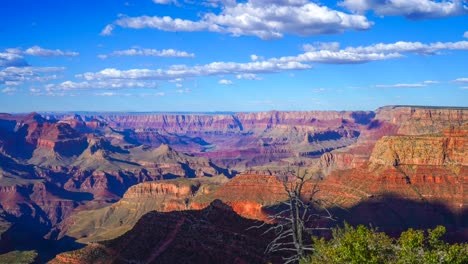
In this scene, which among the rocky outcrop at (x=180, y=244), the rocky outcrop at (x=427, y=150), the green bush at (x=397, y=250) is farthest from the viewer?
the rocky outcrop at (x=427, y=150)

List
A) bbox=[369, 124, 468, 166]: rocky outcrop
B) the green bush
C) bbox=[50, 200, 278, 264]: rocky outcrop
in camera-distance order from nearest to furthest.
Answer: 1. the green bush
2. bbox=[50, 200, 278, 264]: rocky outcrop
3. bbox=[369, 124, 468, 166]: rocky outcrop

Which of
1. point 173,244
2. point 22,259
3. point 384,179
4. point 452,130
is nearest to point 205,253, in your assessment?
point 173,244

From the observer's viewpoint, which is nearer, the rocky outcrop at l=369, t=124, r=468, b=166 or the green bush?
the green bush

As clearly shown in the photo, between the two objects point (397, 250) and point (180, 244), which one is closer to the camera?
point (397, 250)

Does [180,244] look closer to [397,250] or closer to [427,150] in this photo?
[397,250]

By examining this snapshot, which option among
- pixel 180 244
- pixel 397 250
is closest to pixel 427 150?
pixel 180 244

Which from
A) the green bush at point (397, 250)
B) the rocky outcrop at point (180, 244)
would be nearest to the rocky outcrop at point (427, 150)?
the rocky outcrop at point (180, 244)

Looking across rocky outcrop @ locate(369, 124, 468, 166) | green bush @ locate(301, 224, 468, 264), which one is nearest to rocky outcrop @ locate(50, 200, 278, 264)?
green bush @ locate(301, 224, 468, 264)

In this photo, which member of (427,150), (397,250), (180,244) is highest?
(397,250)

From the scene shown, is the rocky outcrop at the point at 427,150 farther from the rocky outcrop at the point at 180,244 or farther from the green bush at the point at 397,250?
the green bush at the point at 397,250

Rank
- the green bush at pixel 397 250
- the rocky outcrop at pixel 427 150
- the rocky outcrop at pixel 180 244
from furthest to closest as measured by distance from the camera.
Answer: the rocky outcrop at pixel 427 150 → the rocky outcrop at pixel 180 244 → the green bush at pixel 397 250

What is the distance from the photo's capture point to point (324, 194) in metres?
135

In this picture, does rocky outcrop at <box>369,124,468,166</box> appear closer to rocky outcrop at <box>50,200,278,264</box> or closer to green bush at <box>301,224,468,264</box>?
rocky outcrop at <box>50,200,278,264</box>

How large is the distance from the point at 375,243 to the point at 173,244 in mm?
45690
